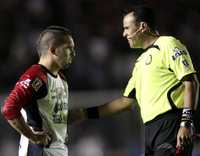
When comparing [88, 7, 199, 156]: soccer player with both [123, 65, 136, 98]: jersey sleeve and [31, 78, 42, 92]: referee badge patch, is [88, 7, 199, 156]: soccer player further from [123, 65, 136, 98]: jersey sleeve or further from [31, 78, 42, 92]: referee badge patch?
[31, 78, 42, 92]: referee badge patch

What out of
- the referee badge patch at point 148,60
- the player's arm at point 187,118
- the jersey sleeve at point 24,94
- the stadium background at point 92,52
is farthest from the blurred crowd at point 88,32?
the player's arm at point 187,118

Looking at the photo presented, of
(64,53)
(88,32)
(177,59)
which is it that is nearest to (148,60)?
(177,59)

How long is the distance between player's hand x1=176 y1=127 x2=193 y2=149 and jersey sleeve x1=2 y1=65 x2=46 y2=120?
1.08 meters

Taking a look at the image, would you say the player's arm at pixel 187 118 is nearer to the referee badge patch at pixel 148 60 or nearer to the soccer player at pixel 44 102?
the referee badge patch at pixel 148 60

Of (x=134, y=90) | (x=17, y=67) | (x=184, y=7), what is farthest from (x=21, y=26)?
(x=134, y=90)

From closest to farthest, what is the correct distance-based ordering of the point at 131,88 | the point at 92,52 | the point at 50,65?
the point at 50,65 → the point at 131,88 → the point at 92,52

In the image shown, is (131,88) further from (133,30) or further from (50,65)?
(50,65)

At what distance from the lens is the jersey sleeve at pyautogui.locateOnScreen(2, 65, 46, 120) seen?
6043 mm

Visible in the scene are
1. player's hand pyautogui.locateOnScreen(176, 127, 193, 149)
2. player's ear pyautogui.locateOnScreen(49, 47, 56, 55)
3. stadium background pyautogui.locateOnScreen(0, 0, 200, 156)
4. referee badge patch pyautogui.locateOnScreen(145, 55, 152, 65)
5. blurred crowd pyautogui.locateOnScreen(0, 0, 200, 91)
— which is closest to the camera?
player's hand pyautogui.locateOnScreen(176, 127, 193, 149)

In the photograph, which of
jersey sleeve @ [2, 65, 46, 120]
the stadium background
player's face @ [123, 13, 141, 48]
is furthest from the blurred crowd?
jersey sleeve @ [2, 65, 46, 120]

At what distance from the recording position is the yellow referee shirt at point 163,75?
6.18m

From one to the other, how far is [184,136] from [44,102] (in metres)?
1.11

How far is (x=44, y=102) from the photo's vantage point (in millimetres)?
6289

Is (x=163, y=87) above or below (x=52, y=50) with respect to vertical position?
below
